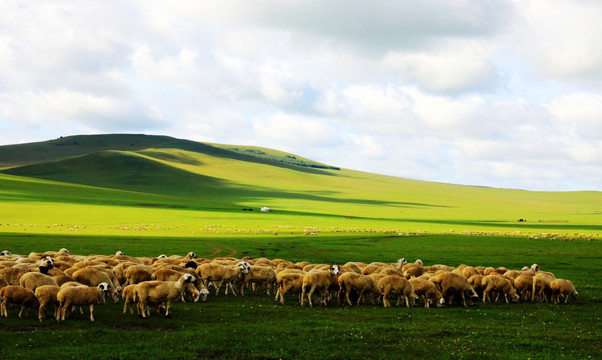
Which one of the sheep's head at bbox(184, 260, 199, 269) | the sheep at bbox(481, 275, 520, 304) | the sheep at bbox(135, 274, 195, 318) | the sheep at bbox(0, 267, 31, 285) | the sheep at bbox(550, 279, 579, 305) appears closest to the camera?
the sheep at bbox(135, 274, 195, 318)

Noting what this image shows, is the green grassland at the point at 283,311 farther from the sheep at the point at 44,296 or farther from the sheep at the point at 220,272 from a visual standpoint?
the sheep at the point at 220,272

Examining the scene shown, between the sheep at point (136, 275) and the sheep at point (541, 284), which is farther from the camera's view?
the sheep at point (541, 284)

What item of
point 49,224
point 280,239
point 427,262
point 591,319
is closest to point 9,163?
point 49,224

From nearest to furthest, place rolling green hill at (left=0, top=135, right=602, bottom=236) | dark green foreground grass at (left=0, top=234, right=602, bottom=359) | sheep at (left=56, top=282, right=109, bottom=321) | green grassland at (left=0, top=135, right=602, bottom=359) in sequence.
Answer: dark green foreground grass at (left=0, top=234, right=602, bottom=359) < green grassland at (left=0, top=135, right=602, bottom=359) < sheep at (left=56, top=282, right=109, bottom=321) < rolling green hill at (left=0, top=135, right=602, bottom=236)

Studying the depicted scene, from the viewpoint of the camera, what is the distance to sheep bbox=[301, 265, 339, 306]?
20.0 metres

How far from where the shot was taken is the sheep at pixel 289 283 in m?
20.3

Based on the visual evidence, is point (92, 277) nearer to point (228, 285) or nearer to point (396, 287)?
point (228, 285)

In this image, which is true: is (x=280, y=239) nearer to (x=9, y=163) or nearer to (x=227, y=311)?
(x=227, y=311)

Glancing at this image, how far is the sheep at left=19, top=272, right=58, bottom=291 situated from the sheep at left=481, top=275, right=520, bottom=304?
665 inches

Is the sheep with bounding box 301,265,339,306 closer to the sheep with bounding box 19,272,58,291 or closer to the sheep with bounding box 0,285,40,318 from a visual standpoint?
the sheep with bounding box 19,272,58,291

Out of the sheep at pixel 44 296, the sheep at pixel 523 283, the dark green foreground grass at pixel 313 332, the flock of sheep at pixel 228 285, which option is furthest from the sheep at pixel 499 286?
the sheep at pixel 44 296

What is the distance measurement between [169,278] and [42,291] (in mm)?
4796

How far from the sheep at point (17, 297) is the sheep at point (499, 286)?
1714cm

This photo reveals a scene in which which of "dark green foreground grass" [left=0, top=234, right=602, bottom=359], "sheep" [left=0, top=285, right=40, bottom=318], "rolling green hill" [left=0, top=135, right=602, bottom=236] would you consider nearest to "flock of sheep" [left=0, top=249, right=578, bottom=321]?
"sheep" [left=0, top=285, right=40, bottom=318]
